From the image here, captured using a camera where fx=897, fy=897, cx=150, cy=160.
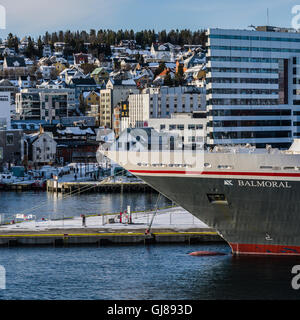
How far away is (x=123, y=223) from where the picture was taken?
39.9 m

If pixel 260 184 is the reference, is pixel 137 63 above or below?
above

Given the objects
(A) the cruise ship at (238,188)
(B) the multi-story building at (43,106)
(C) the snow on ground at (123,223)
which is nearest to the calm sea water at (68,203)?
(C) the snow on ground at (123,223)

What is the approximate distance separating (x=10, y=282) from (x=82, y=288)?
2717 mm

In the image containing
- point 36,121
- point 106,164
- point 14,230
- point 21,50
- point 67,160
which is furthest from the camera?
point 21,50

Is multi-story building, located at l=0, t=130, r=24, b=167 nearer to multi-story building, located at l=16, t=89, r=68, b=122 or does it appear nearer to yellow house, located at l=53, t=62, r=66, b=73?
multi-story building, located at l=16, t=89, r=68, b=122

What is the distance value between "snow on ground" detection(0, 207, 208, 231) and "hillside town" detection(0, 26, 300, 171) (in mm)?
16476

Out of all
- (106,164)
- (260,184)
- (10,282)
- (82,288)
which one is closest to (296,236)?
(260,184)

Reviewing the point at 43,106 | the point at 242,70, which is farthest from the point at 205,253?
the point at 43,106

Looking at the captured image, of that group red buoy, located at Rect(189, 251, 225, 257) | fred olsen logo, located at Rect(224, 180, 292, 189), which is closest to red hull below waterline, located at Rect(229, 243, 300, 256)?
red buoy, located at Rect(189, 251, 225, 257)

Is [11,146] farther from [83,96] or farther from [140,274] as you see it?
[140,274]

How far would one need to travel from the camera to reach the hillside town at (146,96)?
5853 cm

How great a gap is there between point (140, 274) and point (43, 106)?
88.8 m
